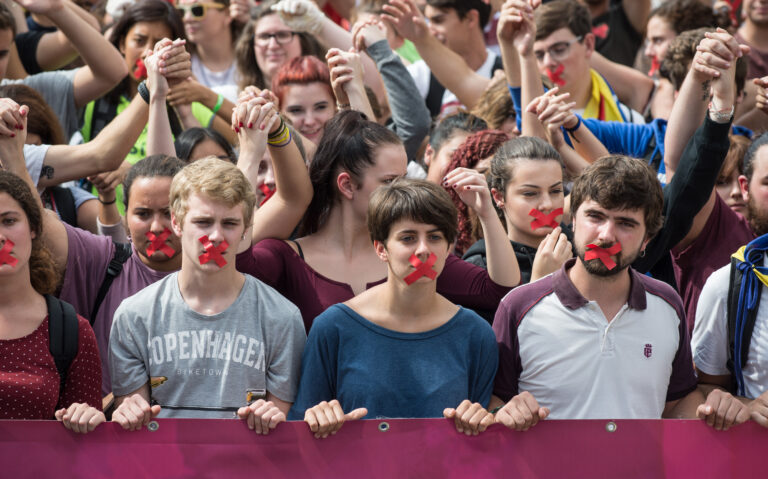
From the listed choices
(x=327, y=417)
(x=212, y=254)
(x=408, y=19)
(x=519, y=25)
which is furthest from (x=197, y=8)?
(x=327, y=417)

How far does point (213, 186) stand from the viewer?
12.0ft

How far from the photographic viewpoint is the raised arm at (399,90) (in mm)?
5453

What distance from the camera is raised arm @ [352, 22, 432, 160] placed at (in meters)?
→ 5.45

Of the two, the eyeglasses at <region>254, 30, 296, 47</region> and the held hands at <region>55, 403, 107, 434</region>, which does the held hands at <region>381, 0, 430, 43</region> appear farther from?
the held hands at <region>55, 403, 107, 434</region>

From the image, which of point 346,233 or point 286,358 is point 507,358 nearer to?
point 286,358

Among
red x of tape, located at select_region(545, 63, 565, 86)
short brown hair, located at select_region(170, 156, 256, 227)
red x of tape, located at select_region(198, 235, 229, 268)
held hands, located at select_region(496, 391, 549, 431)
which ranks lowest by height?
held hands, located at select_region(496, 391, 549, 431)

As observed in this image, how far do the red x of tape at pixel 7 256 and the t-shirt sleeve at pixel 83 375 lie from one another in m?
0.30

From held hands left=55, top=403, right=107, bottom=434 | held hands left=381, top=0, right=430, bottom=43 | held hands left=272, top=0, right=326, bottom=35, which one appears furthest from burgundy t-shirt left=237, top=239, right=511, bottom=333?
held hands left=272, top=0, right=326, bottom=35

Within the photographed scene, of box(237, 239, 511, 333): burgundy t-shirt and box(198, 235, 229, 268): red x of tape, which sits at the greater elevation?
box(198, 235, 229, 268): red x of tape

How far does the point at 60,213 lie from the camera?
4816mm

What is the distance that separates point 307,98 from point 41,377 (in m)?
2.38

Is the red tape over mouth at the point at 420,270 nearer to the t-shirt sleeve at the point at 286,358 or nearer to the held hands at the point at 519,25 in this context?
the t-shirt sleeve at the point at 286,358

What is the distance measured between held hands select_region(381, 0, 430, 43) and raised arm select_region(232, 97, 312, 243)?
169 centimetres

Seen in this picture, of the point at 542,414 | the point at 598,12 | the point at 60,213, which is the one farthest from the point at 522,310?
the point at 598,12
